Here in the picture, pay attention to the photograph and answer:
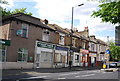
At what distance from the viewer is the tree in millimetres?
6576

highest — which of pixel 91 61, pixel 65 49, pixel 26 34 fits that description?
pixel 26 34

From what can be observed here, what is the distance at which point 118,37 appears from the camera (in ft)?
23.8

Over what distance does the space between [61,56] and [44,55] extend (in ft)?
15.5

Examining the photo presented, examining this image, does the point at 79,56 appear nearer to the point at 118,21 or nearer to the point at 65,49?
the point at 65,49

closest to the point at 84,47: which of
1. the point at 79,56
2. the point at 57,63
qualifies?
the point at 79,56

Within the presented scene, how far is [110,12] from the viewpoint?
691 cm

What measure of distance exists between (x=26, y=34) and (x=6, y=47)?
13.5 ft

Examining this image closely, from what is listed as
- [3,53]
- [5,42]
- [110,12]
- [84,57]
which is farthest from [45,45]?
[110,12]

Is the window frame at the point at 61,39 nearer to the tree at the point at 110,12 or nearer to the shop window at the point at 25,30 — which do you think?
the shop window at the point at 25,30

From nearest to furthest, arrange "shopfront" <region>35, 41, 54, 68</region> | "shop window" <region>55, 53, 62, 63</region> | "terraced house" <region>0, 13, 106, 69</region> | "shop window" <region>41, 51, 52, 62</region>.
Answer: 1. "terraced house" <region>0, 13, 106, 69</region>
2. "shopfront" <region>35, 41, 54, 68</region>
3. "shop window" <region>41, 51, 52, 62</region>
4. "shop window" <region>55, 53, 62, 63</region>

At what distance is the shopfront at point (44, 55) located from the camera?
24719 millimetres

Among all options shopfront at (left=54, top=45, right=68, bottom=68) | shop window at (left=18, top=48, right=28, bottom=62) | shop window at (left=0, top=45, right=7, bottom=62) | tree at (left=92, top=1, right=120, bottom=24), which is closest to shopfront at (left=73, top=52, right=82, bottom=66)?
shopfront at (left=54, top=45, right=68, bottom=68)

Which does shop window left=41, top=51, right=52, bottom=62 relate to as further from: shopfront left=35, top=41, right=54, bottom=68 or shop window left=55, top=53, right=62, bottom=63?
shop window left=55, top=53, right=62, bottom=63

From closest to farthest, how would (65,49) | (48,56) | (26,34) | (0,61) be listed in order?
1. (0,61)
2. (26,34)
3. (48,56)
4. (65,49)
